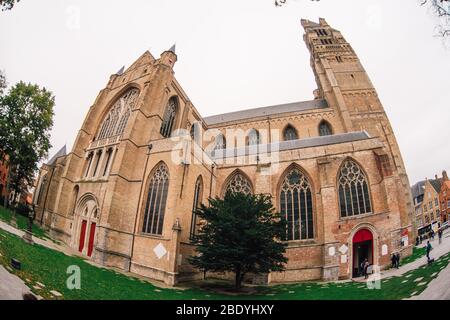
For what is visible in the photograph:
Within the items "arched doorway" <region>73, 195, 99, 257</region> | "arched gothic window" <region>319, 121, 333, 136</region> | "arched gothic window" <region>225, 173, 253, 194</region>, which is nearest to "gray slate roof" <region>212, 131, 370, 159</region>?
"arched gothic window" <region>225, 173, 253, 194</region>

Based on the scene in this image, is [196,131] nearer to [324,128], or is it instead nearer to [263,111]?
[263,111]

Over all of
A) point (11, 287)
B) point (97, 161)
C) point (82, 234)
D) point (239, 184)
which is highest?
point (97, 161)

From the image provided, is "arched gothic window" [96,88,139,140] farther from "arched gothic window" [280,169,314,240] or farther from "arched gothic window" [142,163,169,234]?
"arched gothic window" [280,169,314,240]

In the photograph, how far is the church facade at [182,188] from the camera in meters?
13.6

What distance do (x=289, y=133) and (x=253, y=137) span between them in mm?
4206

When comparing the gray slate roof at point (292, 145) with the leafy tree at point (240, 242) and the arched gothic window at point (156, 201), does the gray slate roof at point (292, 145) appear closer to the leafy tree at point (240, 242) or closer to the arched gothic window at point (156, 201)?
the arched gothic window at point (156, 201)

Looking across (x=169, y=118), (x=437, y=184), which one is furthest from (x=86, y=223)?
(x=437, y=184)

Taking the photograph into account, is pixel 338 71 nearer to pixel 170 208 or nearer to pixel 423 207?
pixel 423 207

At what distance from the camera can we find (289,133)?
26016 mm

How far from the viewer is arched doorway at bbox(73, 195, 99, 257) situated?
1552 cm

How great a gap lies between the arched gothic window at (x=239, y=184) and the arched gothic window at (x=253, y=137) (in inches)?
342

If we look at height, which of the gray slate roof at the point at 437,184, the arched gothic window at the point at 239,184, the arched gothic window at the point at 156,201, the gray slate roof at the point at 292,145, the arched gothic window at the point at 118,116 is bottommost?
the arched gothic window at the point at 156,201

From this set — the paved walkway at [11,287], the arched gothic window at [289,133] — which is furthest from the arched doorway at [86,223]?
the arched gothic window at [289,133]
